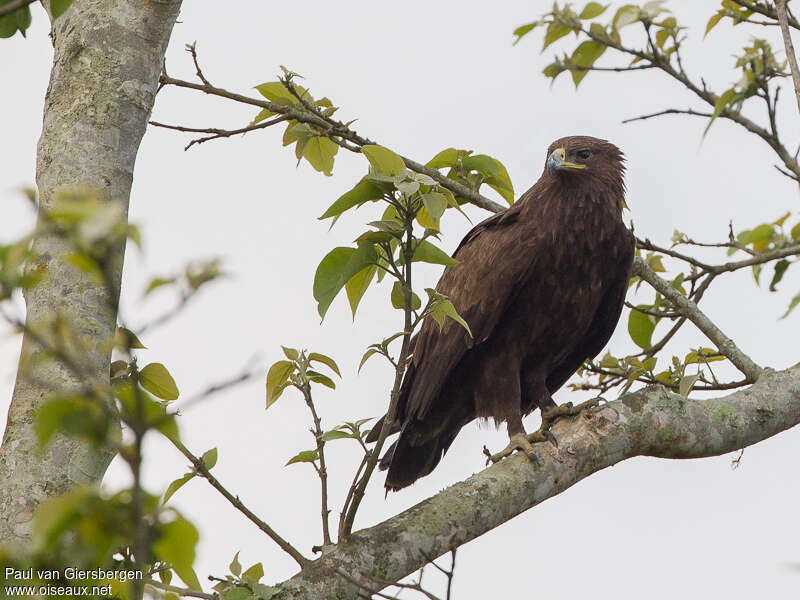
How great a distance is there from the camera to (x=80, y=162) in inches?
96.8

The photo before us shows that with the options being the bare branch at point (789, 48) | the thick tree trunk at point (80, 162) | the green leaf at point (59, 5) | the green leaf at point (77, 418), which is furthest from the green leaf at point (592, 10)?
the green leaf at point (77, 418)

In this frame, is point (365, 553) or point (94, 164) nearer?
point (94, 164)

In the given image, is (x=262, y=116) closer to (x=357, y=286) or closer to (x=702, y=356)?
(x=357, y=286)

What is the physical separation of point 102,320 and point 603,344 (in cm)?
309

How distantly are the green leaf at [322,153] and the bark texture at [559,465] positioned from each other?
143 centimetres

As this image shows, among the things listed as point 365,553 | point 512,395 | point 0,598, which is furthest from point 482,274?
point 0,598

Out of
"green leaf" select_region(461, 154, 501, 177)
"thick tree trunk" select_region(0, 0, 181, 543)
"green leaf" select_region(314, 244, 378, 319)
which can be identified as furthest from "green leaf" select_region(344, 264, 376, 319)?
"green leaf" select_region(461, 154, 501, 177)

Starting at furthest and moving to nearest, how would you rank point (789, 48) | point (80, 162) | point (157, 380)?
1. point (789, 48)
2. point (157, 380)
3. point (80, 162)

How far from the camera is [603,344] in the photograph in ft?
15.8

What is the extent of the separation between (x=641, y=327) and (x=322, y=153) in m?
1.67

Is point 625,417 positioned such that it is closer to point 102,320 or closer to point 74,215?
point 102,320

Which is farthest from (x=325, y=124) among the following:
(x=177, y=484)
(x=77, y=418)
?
(x=77, y=418)

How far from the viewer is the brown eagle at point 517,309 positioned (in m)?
4.39

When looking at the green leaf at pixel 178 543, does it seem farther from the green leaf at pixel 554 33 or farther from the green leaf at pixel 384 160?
the green leaf at pixel 554 33
